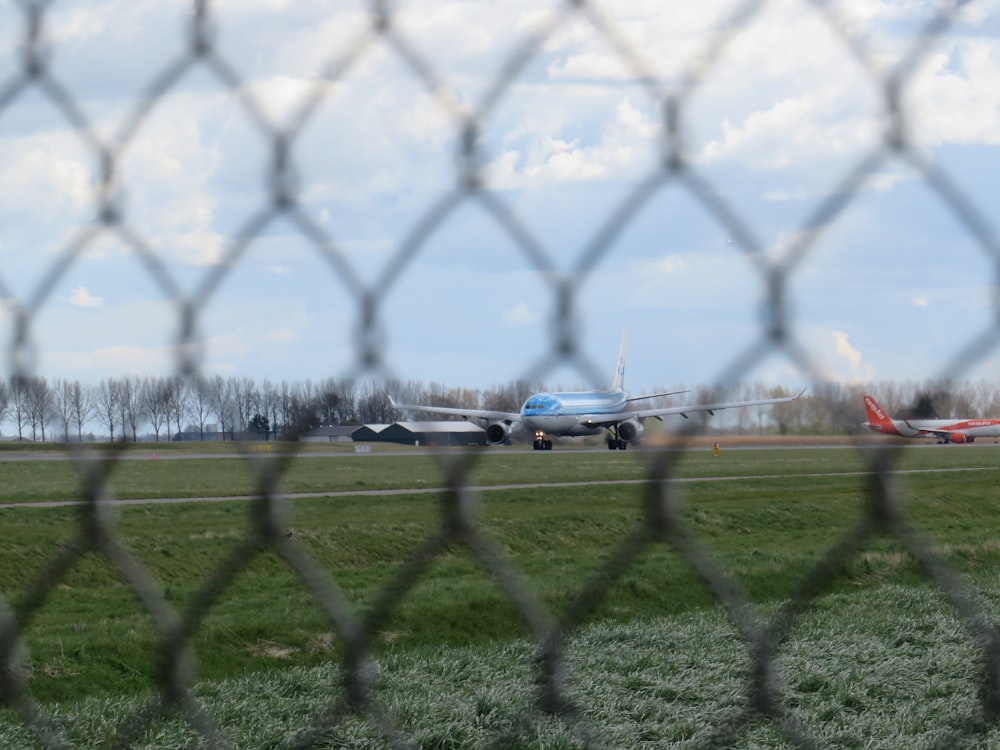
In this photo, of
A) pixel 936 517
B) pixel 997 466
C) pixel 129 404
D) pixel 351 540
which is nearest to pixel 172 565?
pixel 351 540

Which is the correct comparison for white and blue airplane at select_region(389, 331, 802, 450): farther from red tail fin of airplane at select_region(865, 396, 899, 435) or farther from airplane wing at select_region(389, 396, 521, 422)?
red tail fin of airplane at select_region(865, 396, 899, 435)

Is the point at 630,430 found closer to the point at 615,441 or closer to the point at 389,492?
the point at 615,441

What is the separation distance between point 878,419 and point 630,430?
0.93ft

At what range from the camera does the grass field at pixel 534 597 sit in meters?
4.59

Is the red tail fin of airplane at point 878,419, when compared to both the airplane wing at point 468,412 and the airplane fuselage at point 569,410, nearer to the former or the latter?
the airplane fuselage at point 569,410

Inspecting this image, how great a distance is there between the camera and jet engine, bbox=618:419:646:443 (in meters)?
1.24

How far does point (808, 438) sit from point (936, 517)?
15886 mm

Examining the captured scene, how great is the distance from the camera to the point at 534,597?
15.6 feet

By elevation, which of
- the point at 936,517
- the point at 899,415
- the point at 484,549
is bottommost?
the point at 936,517

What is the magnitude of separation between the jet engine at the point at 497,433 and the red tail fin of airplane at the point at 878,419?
1.26 ft

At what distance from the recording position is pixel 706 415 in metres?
1.14

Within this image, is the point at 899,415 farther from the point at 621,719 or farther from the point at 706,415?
the point at 621,719

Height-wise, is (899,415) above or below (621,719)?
above

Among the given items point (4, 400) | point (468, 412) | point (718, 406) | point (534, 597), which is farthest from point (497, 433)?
point (534, 597)
